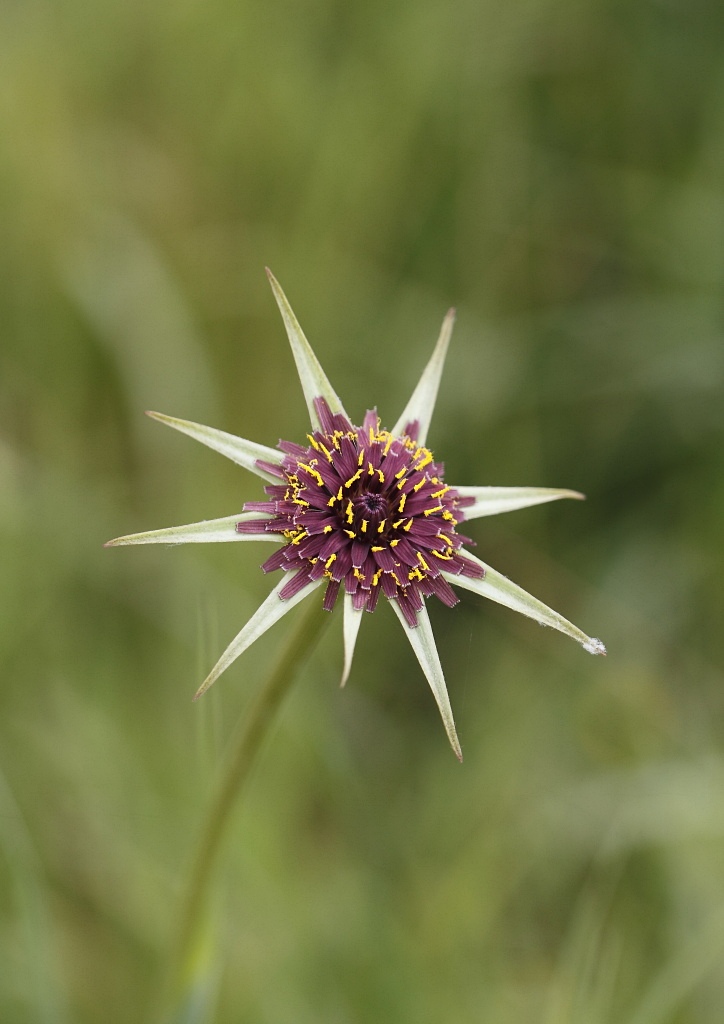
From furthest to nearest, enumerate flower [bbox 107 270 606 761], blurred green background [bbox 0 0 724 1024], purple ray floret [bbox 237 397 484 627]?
blurred green background [bbox 0 0 724 1024] < purple ray floret [bbox 237 397 484 627] < flower [bbox 107 270 606 761]

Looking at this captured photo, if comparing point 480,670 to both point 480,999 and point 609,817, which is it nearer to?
point 609,817

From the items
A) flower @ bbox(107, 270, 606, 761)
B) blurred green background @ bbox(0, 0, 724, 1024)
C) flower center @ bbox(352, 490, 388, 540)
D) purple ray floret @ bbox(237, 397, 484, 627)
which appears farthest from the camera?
blurred green background @ bbox(0, 0, 724, 1024)

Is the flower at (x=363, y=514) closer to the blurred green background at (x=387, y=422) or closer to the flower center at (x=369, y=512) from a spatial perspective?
the flower center at (x=369, y=512)

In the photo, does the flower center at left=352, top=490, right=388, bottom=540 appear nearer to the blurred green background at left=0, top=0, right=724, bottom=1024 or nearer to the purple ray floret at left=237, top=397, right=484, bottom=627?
the purple ray floret at left=237, top=397, right=484, bottom=627

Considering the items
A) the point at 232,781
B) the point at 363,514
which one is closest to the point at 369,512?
the point at 363,514

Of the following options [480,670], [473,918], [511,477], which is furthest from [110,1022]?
[511,477]

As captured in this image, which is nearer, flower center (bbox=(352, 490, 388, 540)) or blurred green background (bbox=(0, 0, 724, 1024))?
flower center (bbox=(352, 490, 388, 540))

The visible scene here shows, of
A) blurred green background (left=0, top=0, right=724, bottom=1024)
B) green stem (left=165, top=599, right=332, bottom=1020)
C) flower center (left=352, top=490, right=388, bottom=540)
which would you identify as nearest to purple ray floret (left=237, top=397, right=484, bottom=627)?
flower center (left=352, top=490, right=388, bottom=540)
